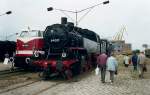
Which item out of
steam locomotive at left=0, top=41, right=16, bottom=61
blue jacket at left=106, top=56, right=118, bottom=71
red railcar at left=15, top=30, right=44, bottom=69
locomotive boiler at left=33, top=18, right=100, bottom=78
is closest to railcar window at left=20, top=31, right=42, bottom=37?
red railcar at left=15, top=30, right=44, bottom=69

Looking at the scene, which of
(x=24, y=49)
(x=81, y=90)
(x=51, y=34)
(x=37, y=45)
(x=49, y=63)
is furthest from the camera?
Answer: (x=24, y=49)

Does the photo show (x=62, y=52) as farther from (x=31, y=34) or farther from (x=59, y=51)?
(x=31, y=34)

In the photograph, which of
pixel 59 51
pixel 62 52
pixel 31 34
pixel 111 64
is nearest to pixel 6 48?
pixel 31 34

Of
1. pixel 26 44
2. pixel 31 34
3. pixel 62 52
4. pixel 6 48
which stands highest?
pixel 31 34

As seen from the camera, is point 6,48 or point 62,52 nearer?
point 62,52

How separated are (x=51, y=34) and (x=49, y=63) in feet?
7.51

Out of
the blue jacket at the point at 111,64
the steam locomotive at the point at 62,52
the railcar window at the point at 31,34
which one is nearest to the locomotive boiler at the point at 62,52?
the steam locomotive at the point at 62,52

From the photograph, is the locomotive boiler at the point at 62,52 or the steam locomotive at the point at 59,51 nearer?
the locomotive boiler at the point at 62,52

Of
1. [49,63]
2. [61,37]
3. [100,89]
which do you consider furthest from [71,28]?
[100,89]

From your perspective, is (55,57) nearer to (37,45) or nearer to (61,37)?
(61,37)

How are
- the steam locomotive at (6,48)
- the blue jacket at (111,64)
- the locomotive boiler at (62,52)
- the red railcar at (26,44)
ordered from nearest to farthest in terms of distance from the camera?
1. the blue jacket at (111,64)
2. the locomotive boiler at (62,52)
3. the red railcar at (26,44)
4. the steam locomotive at (6,48)

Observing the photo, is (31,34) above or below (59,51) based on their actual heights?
above

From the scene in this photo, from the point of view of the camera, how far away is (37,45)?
75.4 ft

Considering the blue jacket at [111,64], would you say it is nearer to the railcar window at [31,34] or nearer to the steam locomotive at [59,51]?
the steam locomotive at [59,51]
